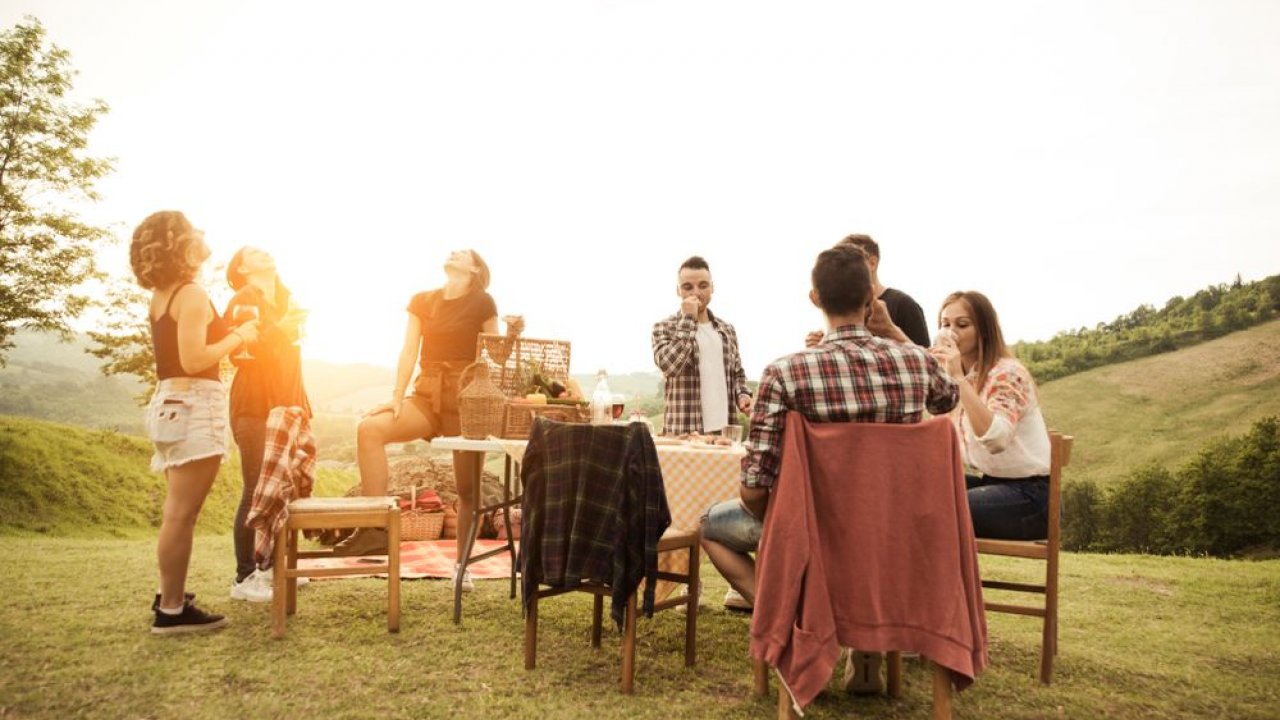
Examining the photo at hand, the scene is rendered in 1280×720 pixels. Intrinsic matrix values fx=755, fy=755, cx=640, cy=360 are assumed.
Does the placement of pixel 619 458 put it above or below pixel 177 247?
below

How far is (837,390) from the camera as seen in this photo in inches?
86.8

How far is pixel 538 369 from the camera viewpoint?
13.5 ft

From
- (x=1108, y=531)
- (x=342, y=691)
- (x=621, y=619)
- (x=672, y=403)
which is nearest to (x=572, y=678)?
(x=621, y=619)

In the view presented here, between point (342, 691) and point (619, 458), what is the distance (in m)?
1.31

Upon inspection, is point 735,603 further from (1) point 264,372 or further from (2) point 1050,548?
(1) point 264,372

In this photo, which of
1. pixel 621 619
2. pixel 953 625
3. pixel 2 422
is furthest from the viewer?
pixel 2 422

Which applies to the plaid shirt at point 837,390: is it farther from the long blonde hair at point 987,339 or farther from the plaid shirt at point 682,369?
the plaid shirt at point 682,369

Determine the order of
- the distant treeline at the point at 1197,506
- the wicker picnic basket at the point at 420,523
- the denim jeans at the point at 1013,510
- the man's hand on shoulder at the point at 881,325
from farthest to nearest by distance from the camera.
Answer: the distant treeline at the point at 1197,506 → the wicker picnic basket at the point at 420,523 → the denim jeans at the point at 1013,510 → the man's hand on shoulder at the point at 881,325

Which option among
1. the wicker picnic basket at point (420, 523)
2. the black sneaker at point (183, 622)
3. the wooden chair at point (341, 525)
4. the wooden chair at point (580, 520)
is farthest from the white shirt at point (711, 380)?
the wicker picnic basket at point (420, 523)

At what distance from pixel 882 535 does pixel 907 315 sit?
6.74ft

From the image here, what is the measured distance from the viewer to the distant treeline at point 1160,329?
44.8 ft

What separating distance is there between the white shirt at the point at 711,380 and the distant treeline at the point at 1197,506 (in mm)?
8151

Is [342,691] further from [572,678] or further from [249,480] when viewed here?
[249,480]

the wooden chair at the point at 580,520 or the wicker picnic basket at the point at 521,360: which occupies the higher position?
the wicker picnic basket at the point at 521,360
